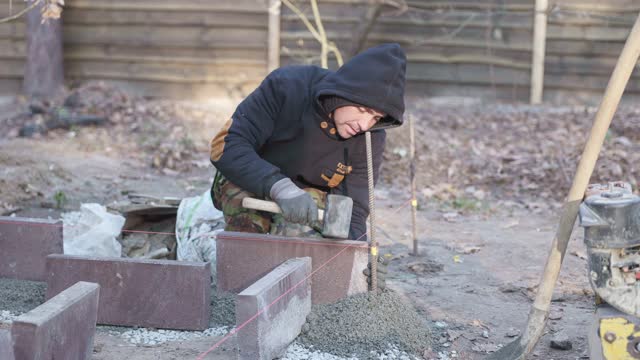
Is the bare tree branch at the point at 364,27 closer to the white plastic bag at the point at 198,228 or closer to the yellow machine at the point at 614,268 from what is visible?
the white plastic bag at the point at 198,228

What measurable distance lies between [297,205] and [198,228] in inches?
45.9

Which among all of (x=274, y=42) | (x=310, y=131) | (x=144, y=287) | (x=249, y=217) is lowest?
(x=144, y=287)

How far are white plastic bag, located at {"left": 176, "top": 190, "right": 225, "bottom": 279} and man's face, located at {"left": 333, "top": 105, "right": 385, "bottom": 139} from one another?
3.47 feet

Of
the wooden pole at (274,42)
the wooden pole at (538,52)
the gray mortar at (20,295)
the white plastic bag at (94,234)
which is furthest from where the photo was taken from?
the wooden pole at (274,42)

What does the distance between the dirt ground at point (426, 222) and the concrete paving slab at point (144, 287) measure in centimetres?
13

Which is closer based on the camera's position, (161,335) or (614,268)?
(614,268)

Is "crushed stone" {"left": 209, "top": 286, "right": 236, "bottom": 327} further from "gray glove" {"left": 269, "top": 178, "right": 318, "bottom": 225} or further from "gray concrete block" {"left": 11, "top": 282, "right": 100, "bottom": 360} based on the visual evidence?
"gray concrete block" {"left": 11, "top": 282, "right": 100, "bottom": 360}

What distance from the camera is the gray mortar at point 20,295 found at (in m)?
3.63

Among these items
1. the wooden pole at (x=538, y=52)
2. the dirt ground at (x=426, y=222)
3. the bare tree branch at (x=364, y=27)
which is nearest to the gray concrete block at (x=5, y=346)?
the dirt ground at (x=426, y=222)

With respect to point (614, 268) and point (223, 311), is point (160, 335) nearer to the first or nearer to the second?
point (223, 311)

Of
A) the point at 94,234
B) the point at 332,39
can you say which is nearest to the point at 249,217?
the point at 94,234

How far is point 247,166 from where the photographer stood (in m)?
3.68

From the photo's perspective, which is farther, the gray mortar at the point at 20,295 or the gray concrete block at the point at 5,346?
the gray mortar at the point at 20,295

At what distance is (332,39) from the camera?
9875 mm
